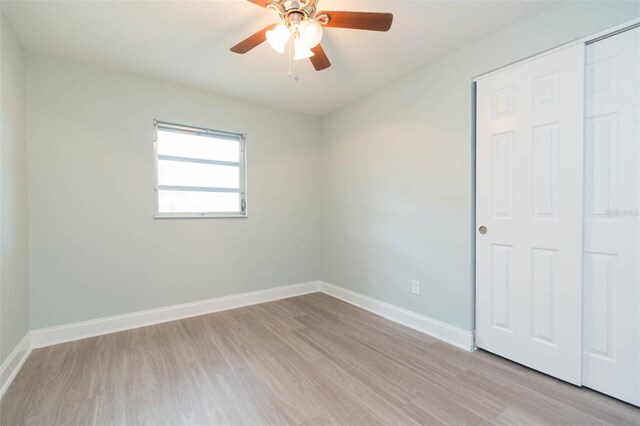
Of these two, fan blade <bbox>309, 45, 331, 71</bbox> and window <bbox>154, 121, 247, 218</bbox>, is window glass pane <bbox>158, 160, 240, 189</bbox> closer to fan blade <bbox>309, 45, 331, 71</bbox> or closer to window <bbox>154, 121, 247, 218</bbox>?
window <bbox>154, 121, 247, 218</bbox>

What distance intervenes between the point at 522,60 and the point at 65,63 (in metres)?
3.74

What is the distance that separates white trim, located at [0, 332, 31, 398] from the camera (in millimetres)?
1742

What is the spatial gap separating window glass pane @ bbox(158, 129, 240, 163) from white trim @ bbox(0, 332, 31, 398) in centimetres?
190

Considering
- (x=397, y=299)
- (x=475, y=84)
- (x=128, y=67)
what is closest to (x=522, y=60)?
(x=475, y=84)

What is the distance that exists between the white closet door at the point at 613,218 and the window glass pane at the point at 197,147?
126 inches

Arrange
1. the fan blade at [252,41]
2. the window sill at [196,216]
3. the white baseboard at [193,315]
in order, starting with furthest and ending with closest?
1. the window sill at [196,216]
2. the white baseboard at [193,315]
3. the fan blade at [252,41]

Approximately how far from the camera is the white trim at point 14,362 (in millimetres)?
1742

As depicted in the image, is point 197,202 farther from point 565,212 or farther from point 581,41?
point 581,41

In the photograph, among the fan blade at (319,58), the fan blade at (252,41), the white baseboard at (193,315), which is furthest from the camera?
the white baseboard at (193,315)

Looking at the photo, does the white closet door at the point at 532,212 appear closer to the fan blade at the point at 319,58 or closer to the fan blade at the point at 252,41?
the fan blade at the point at 319,58

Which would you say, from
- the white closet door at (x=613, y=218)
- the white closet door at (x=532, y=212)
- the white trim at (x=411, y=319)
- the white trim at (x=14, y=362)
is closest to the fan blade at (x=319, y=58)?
the white closet door at (x=532, y=212)

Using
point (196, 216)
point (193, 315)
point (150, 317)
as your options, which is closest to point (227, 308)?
point (193, 315)

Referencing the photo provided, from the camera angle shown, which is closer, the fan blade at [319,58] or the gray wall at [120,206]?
the fan blade at [319,58]

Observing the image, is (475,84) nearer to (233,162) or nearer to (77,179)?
(233,162)
